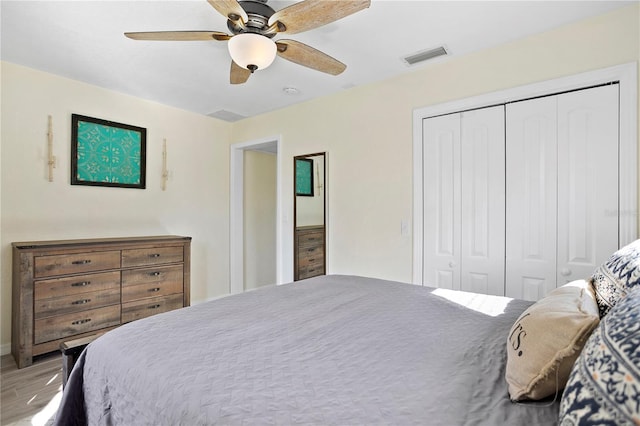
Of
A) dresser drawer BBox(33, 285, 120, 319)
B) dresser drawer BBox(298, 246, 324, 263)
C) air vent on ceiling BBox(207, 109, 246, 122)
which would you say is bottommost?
Answer: dresser drawer BBox(33, 285, 120, 319)

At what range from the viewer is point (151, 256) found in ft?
10.6

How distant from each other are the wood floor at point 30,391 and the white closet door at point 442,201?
9.44 ft

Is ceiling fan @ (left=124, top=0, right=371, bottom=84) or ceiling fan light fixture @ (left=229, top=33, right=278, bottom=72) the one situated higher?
ceiling fan @ (left=124, top=0, right=371, bottom=84)

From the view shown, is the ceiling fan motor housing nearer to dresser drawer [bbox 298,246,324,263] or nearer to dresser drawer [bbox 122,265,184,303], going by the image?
dresser drawer [bbox 298,246,324,263]

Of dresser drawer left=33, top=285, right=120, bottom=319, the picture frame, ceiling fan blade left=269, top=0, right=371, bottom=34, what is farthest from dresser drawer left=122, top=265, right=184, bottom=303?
ceiling fan blade left=269, top=0, right=371, bottom=34

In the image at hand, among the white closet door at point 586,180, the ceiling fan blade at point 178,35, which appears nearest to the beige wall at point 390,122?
the white closet door at point 586,180

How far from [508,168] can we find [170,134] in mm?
3670

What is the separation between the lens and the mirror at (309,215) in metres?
3.55

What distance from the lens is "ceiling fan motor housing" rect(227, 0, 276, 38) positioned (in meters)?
1.79

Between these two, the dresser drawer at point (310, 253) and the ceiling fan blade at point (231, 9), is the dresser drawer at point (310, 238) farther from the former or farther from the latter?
the ceiling fan blade at point (231, 9)

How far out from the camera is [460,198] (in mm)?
2629

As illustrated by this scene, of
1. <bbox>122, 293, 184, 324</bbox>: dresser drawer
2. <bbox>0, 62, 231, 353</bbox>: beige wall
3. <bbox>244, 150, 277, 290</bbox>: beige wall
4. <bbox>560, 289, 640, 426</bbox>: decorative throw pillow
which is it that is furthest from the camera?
<bbox>244, 150, 277, 290</bbox>: beige wall

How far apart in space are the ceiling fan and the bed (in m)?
1.40

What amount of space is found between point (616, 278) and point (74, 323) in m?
3.62
